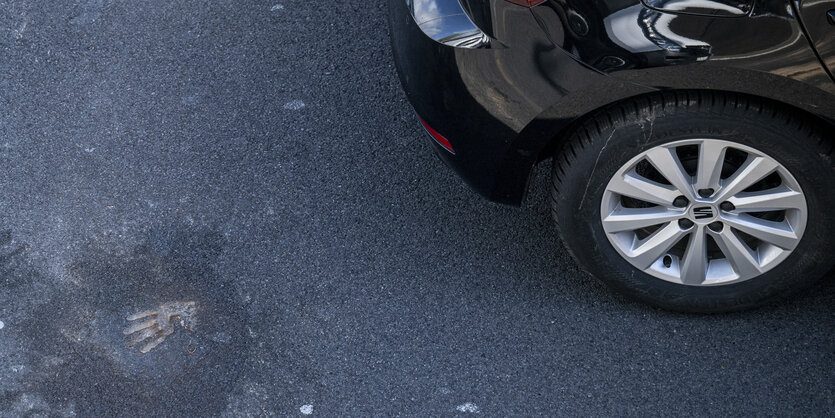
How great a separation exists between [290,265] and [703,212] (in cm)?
158

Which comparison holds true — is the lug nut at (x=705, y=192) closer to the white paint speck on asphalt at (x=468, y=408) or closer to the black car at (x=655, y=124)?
the black car at (x=655, y=124)

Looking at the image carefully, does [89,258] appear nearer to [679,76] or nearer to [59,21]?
[59,21]

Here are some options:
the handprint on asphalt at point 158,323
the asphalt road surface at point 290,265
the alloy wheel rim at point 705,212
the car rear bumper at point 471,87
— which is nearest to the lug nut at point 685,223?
the alloy wheel rim at point 705,212

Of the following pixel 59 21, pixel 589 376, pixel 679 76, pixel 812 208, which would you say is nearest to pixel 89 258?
pixel 59 21

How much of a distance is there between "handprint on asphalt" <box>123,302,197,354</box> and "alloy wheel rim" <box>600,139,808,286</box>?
63.4 inches

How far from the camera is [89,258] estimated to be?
131 inches

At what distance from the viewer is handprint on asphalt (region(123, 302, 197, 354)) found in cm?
306

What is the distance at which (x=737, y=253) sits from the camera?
272 cm

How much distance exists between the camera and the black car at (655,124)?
2.27 m

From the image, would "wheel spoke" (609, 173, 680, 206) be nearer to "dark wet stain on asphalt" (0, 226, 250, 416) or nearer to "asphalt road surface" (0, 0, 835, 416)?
"asphalt road surface" (0, 0, 835, 416)

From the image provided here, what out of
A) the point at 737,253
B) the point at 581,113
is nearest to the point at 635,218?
the point at 737,253

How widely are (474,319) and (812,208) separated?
121 centimetres

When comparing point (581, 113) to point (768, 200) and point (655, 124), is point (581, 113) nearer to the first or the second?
point (655, 124)

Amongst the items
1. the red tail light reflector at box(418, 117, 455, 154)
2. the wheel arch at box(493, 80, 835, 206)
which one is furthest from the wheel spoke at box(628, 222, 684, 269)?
the red tail light reflector at box(418, 117, 455, 154)
